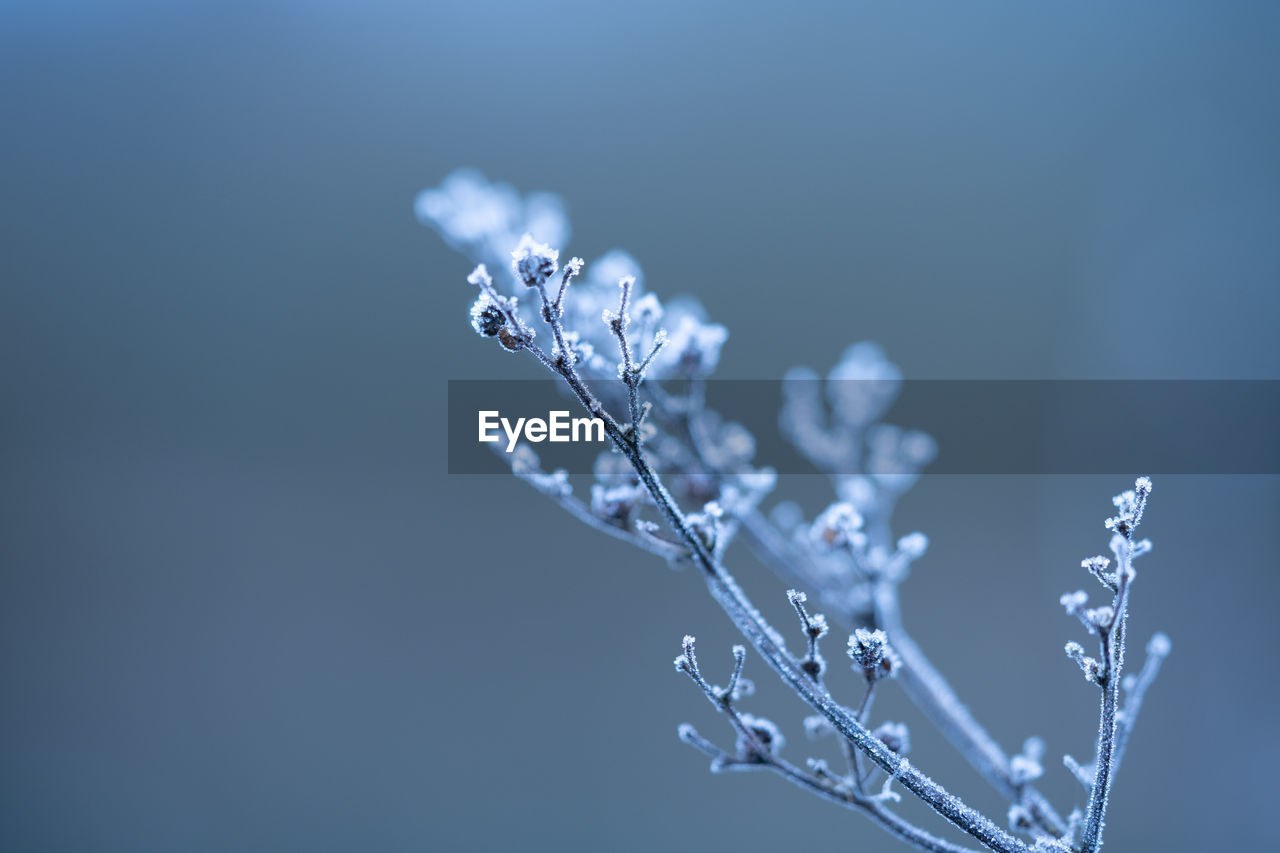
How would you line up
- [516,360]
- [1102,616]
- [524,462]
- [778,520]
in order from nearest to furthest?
[1102,616]
[524,462]
[778,520]
[516,360]

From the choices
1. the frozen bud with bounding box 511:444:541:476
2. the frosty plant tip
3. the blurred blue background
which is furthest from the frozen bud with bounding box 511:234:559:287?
the blurred blue background

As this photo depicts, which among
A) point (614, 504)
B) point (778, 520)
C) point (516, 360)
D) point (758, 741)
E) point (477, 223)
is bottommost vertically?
point (758, 741)

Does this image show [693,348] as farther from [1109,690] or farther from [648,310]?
[1109,690]

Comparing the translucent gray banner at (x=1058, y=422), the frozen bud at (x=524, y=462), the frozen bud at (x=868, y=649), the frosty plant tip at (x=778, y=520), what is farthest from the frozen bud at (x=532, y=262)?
the translucent gray banner at (x=1058, y=422)

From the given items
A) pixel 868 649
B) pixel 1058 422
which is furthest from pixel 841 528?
pixel 1058 422

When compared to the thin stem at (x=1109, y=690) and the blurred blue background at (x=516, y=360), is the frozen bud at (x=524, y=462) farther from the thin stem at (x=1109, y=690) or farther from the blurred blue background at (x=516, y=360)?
the blurred blue background at (x=516, y=360)

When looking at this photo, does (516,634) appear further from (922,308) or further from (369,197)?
(922,308)

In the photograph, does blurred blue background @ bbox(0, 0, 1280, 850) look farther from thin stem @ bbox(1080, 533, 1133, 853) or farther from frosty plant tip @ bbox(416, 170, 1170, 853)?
thin stem @ bbox(1080, 533, 1133, 853)
